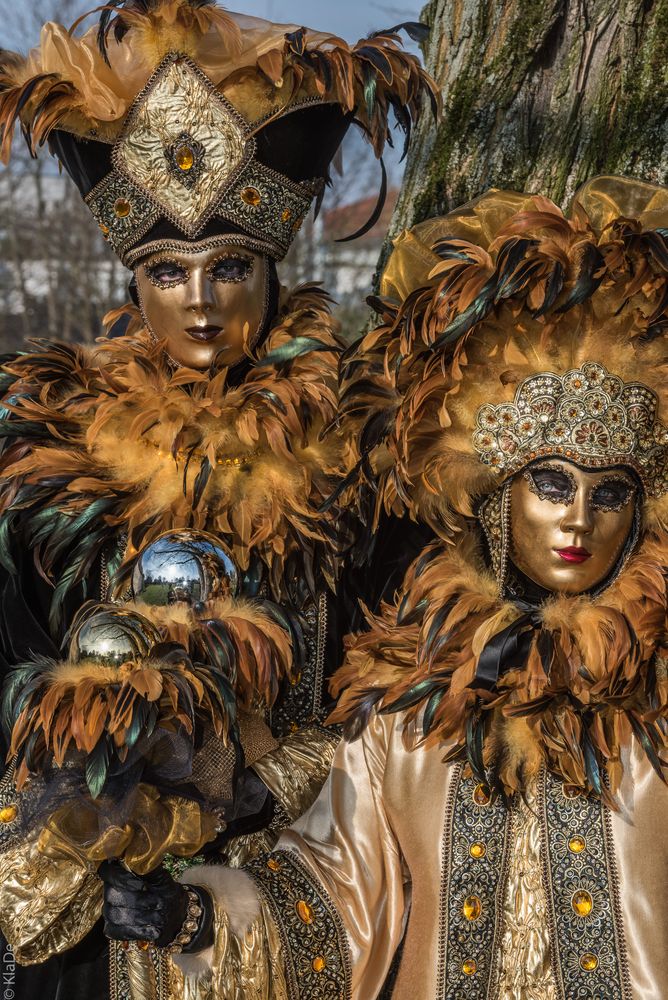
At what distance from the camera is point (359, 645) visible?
3146 millimetres

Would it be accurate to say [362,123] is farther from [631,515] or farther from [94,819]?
[94,819]

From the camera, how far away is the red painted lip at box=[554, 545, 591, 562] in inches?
113

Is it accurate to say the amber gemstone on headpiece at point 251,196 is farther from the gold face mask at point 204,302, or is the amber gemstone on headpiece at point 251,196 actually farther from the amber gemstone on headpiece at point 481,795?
the amber gemstone on headpiece at point 481,795

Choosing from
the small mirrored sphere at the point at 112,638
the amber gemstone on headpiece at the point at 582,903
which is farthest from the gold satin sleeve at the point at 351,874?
the small mirrored sphere at the point at 112,638

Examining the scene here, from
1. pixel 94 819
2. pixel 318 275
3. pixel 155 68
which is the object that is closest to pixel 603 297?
pixel 155 68

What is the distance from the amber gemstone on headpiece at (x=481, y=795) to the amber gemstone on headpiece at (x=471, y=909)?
0.69ft

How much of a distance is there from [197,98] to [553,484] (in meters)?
1.33

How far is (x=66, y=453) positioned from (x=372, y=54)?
1248 mm

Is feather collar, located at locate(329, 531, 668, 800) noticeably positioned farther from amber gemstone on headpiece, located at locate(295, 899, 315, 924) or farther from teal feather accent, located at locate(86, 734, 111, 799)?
teal feather accent, located at locate(86, 734, 111, 799)

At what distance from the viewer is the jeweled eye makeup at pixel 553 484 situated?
114 inches

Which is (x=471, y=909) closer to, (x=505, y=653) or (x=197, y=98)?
(x=505, y=653)

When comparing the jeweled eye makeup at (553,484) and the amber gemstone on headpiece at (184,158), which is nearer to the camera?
the jeweled eye makeup at (553,484)

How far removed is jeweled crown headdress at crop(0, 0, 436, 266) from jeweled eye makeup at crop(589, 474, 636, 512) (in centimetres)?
109

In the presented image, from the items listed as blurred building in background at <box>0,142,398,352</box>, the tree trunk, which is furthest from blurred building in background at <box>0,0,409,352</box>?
the tree trunk
